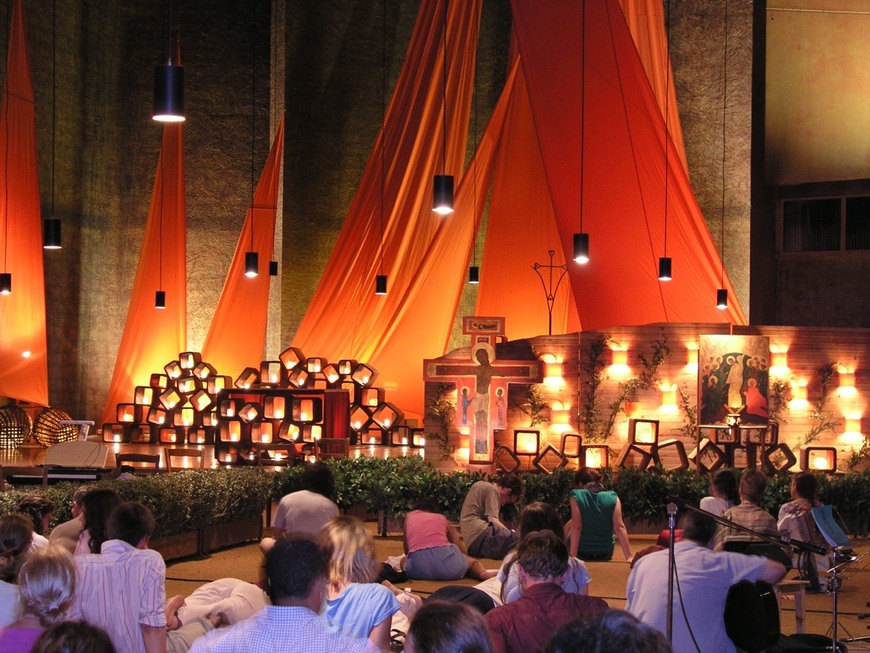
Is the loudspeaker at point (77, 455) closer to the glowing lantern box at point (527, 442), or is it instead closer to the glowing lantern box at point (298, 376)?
the glowing lantern box at point (527, 442)

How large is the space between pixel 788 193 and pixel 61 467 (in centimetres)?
1248

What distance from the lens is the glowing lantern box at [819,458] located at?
13922 mm

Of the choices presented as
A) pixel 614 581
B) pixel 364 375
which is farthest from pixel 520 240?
pixel 614 581

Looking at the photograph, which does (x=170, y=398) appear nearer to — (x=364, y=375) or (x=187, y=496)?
(x=364, y=375)

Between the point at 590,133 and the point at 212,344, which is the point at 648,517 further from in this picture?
the point at 212,344

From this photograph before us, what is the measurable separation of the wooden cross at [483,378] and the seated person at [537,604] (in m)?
10.5

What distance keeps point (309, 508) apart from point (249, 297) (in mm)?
13367

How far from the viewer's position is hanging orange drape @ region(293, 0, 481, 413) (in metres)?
17.1

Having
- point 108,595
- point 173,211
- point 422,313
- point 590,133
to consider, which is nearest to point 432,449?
point 422,313

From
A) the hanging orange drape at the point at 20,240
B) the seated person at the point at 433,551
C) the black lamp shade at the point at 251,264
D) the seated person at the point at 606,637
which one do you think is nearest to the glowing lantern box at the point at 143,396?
the hanging orange drape at the point at 20,240

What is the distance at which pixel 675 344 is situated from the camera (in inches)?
571

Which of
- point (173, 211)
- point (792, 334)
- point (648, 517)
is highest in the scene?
point (173, 211)

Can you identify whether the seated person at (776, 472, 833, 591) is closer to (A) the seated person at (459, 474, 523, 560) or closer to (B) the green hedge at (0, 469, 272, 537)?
(A) the seated person at (459, 474, 523, 560)

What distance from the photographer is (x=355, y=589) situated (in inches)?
157
